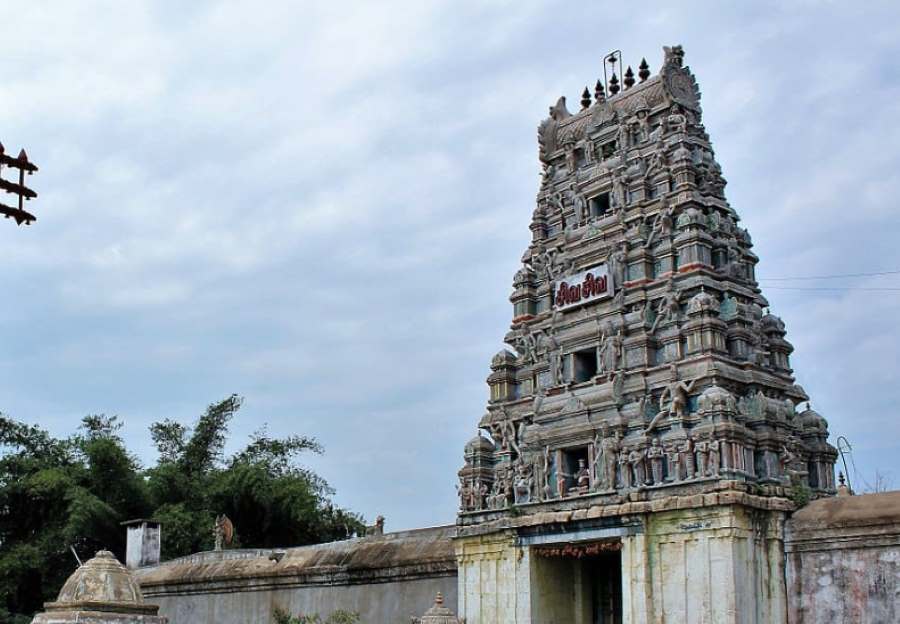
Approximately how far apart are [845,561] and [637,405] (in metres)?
4.78

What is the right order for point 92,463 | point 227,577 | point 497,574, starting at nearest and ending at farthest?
point 497,574 < point 227,577 < point 92,463

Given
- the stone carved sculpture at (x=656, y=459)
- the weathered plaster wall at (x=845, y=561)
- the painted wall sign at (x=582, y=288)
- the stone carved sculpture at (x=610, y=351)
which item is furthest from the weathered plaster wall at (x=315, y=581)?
the weathered plaster wall at (x=845, y=561)

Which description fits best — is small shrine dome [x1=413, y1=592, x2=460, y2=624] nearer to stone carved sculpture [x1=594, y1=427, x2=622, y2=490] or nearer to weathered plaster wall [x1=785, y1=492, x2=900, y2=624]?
stone carved sculpture [x1=594, y1=427, x2=622, y2=490]

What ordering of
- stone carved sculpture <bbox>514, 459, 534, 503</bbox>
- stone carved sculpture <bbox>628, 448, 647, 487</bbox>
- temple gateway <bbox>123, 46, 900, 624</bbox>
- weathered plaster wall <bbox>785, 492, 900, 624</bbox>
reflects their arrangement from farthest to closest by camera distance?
stone carved sculpture <bbox>514, 459, 534, 503</bbox> < stone carved sculpture <bbox>628, 448, 647, 487</bbox> < temple gateway <bbox>123, 46, 900, 624</bbox> < weathered plaster wall <bbox>785, 492, 900, 624</bbox>

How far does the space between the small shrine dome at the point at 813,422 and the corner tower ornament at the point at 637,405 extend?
54 millimetres

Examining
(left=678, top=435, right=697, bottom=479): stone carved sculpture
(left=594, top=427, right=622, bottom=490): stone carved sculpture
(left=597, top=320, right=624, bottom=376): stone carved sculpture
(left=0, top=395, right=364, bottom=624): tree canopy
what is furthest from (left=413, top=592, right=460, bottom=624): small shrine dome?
(left=0, top=395, right=364, bottom=624): tree canopy

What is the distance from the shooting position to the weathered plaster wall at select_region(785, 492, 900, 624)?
1725 centimetres

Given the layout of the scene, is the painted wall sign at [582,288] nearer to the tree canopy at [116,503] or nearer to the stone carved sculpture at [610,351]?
the stone carved sculpture at [610,351]

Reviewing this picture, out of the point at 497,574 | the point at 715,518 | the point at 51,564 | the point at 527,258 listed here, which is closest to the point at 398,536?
the point at 497,574

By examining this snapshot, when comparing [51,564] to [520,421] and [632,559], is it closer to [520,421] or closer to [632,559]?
[520,421]

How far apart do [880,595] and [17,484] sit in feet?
105

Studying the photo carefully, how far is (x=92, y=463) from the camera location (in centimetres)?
4028

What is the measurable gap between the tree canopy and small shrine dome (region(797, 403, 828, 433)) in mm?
23952

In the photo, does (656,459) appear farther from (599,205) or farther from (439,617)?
(599,205)
